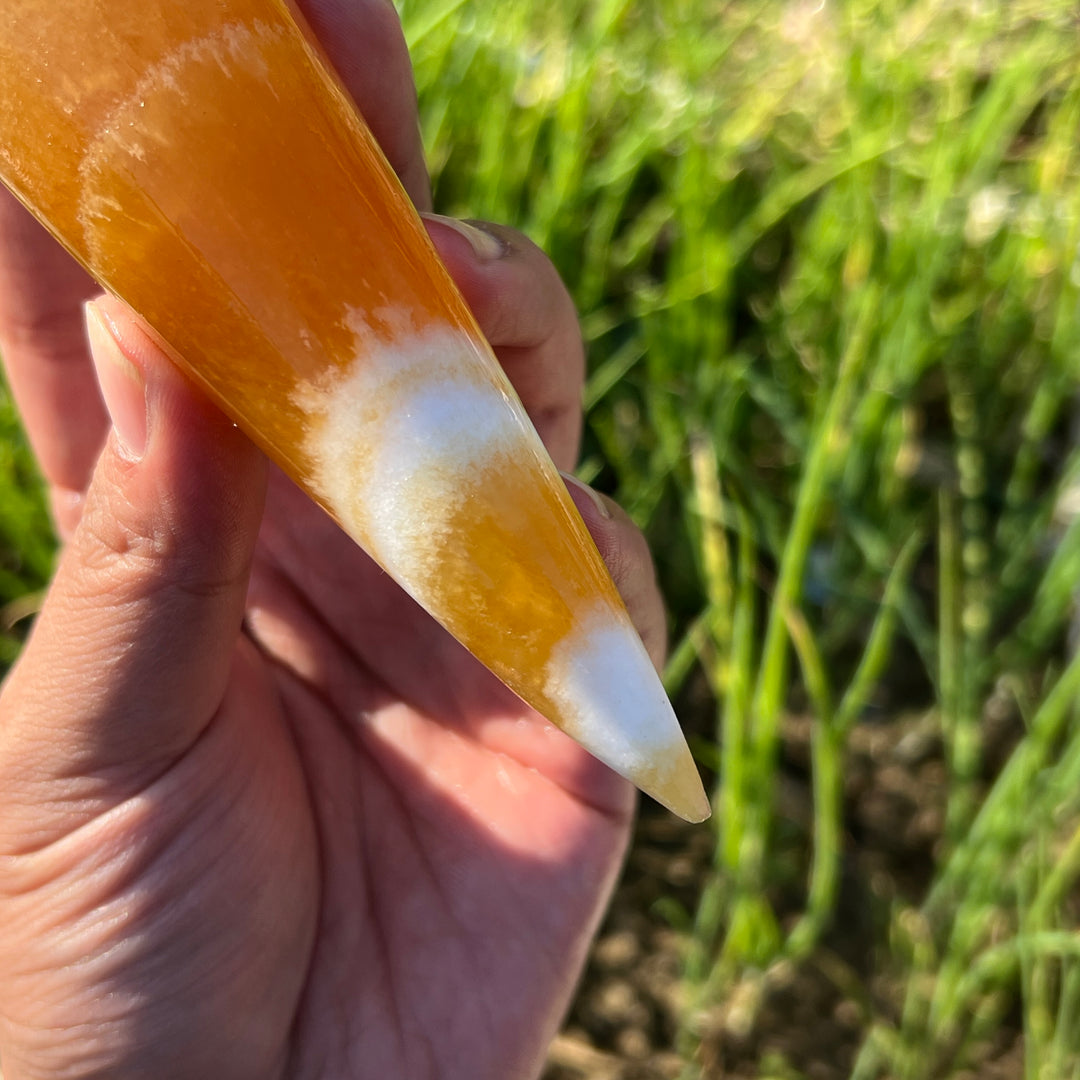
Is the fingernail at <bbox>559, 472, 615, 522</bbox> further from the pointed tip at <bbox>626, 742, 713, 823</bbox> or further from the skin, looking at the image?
the pointed tip at <bbox>626, 742, 713, 823</bbox>

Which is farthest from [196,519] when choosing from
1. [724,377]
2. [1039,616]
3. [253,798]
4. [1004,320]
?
[1004,320]

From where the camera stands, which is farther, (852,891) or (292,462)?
(852,891)

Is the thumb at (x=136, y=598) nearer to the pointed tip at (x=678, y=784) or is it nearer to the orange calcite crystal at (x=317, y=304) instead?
the orange calcite crystal at (x=317, y=304)

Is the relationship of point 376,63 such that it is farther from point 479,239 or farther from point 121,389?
point 121,389

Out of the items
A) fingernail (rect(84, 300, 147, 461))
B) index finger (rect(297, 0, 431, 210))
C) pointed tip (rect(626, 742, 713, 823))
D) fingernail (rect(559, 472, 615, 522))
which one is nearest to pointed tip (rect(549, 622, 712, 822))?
pointed tip (rect(626, 742, 713, 823))

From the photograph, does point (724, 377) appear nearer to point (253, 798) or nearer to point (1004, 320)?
point (1004, 320)

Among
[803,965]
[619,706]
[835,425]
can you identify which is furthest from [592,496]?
[803,965]

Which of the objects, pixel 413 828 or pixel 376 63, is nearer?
pixel 376 63
